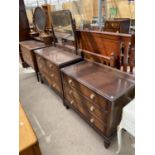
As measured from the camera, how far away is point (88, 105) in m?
1.47

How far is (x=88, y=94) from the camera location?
1.40 metres

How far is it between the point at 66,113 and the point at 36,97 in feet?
2.39

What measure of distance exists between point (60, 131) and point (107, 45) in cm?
115

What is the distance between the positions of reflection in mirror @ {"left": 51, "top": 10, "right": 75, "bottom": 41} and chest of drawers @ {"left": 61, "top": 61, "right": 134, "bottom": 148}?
50 centimetres

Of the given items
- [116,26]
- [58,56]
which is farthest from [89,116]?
[116,26]

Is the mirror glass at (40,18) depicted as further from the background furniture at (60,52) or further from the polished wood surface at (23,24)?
the polished wood surface at (23,24)

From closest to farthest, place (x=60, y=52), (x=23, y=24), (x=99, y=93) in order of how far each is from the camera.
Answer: (x=99, y=93) → (x=60, y=52) → (x=23, y=24)

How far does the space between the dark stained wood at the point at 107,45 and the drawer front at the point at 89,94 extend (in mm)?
451

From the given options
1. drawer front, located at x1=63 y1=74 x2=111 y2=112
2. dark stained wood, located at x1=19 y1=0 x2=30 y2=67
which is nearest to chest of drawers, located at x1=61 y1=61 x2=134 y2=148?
drawer front, located at x1=63 y1=74 x2=111 y2=112

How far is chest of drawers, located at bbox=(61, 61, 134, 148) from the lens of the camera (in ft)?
4.00

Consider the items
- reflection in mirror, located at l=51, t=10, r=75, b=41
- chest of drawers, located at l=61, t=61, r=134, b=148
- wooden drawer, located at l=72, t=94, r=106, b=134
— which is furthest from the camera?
reflection in mirror, located at l=51, t=10, r=75, b=41

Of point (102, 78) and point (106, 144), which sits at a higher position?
point (102, 78)

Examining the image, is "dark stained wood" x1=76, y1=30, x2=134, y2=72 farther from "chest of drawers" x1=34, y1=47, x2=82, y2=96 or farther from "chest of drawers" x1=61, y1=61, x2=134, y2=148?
"chest of drawers" x1=34, y1=47, x2=82, y2=96

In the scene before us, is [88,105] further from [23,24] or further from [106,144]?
[23,24]
